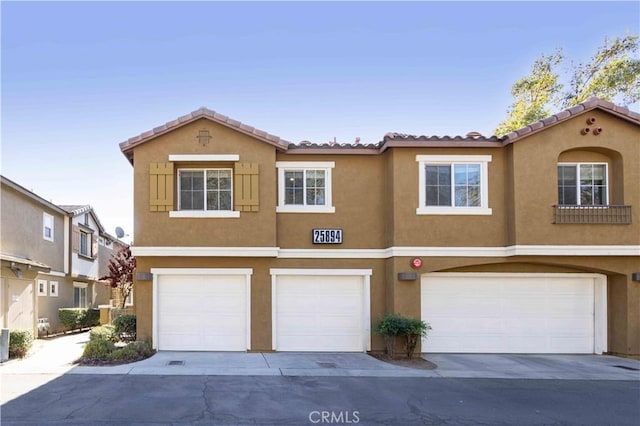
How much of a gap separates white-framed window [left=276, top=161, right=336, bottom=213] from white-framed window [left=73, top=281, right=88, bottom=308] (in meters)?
14.2

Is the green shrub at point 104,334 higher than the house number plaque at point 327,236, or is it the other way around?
the house number plaque at point 327,236

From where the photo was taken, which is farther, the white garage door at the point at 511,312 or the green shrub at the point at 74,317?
the green shrub at the point at 74,317

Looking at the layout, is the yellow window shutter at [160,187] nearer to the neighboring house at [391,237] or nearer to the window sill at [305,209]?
the neighboring house at [391,237]

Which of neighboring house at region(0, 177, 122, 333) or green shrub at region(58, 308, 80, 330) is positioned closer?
neighboring house at region(0, 177, 122, 333)

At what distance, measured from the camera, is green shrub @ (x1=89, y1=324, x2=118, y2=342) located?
1241 cm

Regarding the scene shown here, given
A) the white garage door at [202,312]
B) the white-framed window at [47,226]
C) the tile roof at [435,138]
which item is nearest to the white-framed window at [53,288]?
the white-framed window at [47,226]

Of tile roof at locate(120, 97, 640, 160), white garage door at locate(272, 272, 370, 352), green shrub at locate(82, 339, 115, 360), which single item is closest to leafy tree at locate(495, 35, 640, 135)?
tile roof at locate(120, 97, 640, 160)

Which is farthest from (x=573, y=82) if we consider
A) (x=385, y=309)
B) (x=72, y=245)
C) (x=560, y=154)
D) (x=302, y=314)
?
(x=72, y=245)

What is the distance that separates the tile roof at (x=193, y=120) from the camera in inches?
519

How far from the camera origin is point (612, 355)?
13.7 metres

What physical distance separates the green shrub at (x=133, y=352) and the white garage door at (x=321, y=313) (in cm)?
337

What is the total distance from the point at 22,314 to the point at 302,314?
964cm

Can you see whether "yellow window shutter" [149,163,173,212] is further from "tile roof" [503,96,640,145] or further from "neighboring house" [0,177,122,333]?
"tile roof" [503,96,640,145]

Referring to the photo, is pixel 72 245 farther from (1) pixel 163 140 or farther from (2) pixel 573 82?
(2) pixel 573 82
